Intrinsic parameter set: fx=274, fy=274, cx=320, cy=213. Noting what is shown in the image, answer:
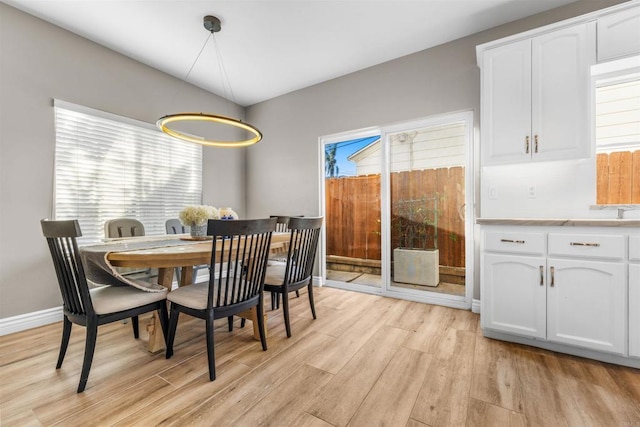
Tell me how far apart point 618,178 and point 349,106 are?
104 inches

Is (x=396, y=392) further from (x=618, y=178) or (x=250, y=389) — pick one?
(x=618, y=178)

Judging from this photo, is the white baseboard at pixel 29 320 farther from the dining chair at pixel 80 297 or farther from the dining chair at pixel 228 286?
the dining chair at pixel 228 286

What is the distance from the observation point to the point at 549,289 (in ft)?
6.27

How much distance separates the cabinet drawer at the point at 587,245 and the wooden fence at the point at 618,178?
0.62 m

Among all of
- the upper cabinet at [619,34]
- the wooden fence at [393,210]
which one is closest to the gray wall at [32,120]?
the wooden fence at [393,210]

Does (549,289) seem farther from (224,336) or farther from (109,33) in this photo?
(109,33)

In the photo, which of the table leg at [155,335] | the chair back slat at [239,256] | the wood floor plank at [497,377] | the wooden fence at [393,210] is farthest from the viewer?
the wooden fence at [393,210]

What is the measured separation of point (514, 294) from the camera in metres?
2.04

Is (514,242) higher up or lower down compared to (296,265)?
higher up

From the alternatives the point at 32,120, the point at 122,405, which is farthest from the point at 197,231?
the point at 32,120

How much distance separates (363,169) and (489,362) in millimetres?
2473

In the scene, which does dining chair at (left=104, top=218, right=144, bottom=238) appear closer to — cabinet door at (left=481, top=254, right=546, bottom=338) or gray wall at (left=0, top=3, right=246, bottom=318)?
gray wall at (left=0, top=3, right=246, bottom=318)

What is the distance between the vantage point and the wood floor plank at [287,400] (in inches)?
51.9

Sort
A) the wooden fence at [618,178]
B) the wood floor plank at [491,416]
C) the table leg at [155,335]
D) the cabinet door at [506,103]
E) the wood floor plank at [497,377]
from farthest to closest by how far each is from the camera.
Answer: the cabinet door at [506,103] < the wooden fence at [618,178] < the table leg at [155,335] < the wood floor plank at [497,377] < the wood floor plank at [491,416]
